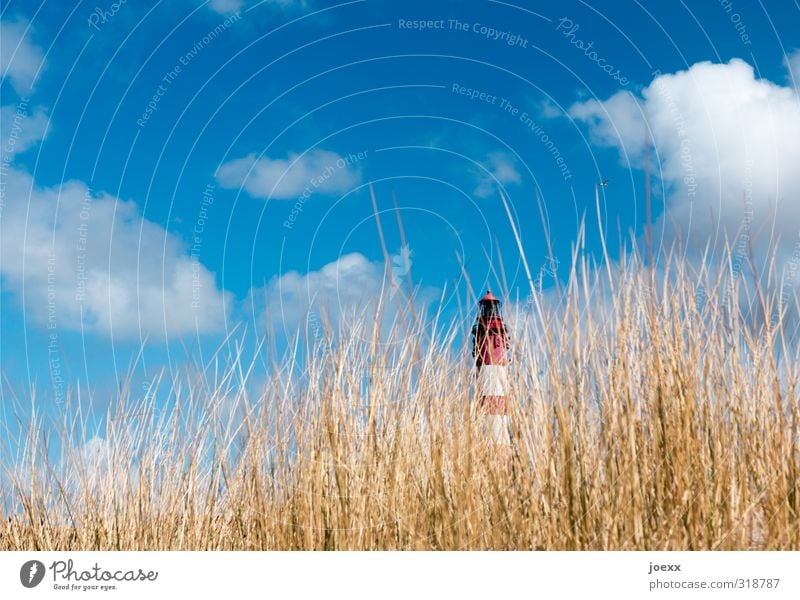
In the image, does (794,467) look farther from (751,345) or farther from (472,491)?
(472,491)

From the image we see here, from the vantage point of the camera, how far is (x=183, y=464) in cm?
555

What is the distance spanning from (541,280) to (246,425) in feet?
7.62

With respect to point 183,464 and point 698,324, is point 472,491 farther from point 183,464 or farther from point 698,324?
point 183,464

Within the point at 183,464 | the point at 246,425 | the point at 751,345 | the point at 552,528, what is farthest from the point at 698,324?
the point at 183,464

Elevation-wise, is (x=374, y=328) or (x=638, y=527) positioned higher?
(x=374, y=328)

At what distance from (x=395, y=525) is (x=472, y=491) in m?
0.63

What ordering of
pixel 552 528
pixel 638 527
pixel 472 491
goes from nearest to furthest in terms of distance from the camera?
pixel 638 527
pixel 552 528
pixel 472 491

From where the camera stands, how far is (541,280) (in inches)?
184
